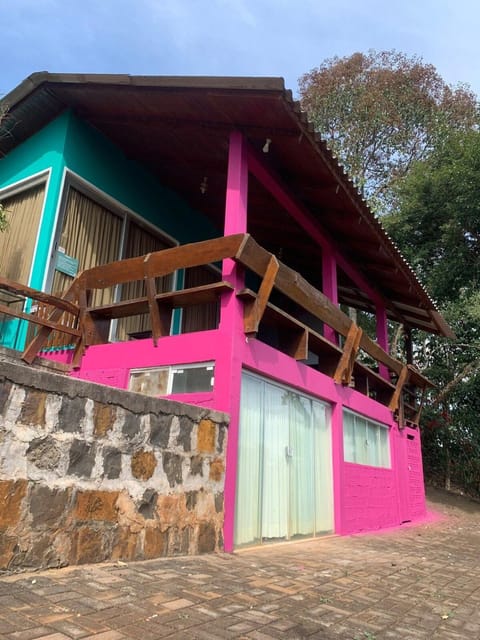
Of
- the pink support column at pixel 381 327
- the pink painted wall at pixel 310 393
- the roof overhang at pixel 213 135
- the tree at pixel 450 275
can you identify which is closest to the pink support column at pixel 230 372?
the pink painted wall at pixel 310 393

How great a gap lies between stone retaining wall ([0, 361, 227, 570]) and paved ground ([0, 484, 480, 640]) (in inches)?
6.7

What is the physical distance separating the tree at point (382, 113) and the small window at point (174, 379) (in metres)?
16.2

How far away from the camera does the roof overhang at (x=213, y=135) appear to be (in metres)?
6.26

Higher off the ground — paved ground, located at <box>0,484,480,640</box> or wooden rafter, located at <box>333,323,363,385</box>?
wooden rafter, located at <box>333,323,363,385</box>

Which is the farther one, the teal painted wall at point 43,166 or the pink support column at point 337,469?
the pink support column at point 337,469

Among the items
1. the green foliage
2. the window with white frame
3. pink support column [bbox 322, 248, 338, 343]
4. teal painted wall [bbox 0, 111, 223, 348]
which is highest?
the green foliage

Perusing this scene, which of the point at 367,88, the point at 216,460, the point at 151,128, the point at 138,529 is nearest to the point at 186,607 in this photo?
the point at 138,529

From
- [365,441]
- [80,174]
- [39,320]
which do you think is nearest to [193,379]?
[39,320]

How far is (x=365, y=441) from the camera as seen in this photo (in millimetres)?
9141

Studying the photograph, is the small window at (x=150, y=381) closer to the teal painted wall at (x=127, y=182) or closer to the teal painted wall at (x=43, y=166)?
the teal painted wall at (x=43, y=166)

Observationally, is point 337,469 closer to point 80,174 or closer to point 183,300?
point 183,300

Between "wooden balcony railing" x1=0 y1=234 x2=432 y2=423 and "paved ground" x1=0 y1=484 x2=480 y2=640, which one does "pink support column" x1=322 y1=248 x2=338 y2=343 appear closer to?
"wooden balcony railing" x1=0 y1=234 x2=432 y2=423

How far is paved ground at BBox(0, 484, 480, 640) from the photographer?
2490mm

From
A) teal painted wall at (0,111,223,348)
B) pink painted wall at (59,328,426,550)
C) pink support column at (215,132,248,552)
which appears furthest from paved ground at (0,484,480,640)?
teal painted wall at (0,111,223,348)
